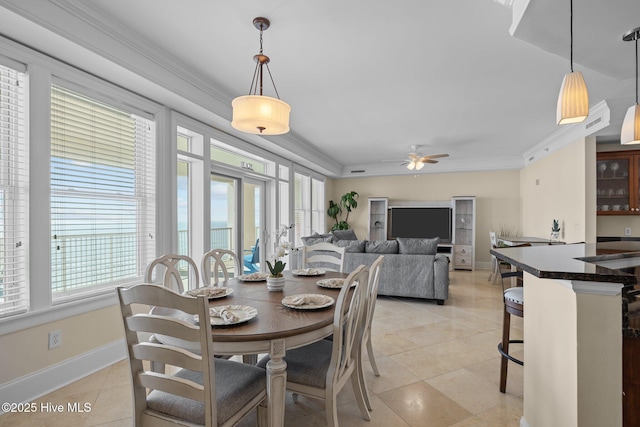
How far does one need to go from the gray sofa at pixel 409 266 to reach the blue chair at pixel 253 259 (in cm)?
166

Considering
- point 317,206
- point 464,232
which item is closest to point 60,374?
point 317,206

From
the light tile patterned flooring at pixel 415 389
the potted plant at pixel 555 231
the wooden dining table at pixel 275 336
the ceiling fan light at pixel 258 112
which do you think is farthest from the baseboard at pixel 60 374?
the potted plant at pixel 555 231

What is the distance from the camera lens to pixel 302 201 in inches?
286

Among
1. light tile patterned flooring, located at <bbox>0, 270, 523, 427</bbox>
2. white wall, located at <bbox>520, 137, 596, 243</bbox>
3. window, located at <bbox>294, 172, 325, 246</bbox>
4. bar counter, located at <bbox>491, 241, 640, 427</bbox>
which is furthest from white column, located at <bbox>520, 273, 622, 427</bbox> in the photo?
window, located at <bbox>294, 172, 325, 246</bbox>

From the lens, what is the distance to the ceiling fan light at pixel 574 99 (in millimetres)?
1605

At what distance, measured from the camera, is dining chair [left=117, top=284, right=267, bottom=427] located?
1.18 metres

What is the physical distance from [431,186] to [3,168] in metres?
7.99

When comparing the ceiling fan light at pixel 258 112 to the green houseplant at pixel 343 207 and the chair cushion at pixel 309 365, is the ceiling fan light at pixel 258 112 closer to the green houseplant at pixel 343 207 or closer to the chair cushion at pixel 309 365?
the chair cushion at pixel 309 365

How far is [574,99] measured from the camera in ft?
5.33

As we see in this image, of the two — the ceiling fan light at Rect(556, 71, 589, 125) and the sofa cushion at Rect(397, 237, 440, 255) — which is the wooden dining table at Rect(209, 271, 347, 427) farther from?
the sofa cushion at Rect(397, 237, 440, 255)

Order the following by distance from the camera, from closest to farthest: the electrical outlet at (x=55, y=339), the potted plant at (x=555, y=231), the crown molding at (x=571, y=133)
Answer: the electrical outlet at (x=55, y=339)
the crown molding at (x=571, y=133)
the potted plant at (x=555, y=231)

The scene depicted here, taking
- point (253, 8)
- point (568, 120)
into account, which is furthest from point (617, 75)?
point (253, 8)

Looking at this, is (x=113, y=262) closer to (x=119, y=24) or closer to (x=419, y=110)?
(x=119, y=24)

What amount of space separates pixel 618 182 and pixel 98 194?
6.96 metres
